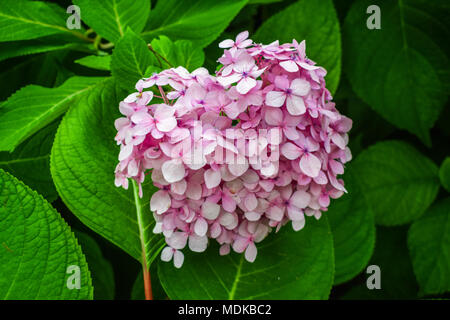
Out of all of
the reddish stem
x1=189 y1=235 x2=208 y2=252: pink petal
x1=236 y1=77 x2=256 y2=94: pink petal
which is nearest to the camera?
x1=236 y1=77 x2=256 y2=94: pink petal

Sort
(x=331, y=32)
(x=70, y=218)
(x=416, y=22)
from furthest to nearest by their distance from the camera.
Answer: (x=416, y=22) < (x=70, y=218) < (x=331, y=32)

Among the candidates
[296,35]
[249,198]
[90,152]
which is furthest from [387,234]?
[90,152]

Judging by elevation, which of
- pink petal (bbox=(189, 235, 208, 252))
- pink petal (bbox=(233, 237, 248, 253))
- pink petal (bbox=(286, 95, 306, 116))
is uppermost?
pink petal (bbox=(286, 95, 306, 116))

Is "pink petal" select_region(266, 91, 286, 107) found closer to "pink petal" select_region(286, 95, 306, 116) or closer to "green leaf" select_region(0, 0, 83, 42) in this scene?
"pink petal" select_region(286, 95, 306, 116)

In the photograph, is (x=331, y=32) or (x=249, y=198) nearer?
(x=249, y=198)

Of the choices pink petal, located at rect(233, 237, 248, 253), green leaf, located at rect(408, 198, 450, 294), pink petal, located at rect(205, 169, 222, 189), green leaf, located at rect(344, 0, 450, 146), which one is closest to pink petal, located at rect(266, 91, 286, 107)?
pink petal, located at rect(205, 169, 222, 189)
